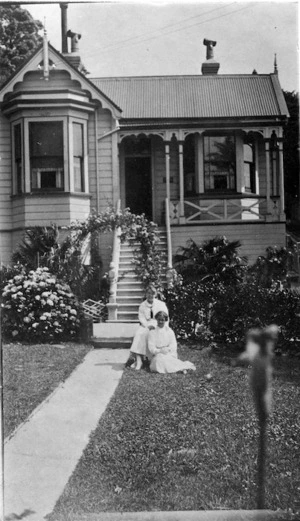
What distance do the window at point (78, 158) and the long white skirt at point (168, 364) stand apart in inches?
142

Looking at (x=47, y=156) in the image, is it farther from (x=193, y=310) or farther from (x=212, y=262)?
(x=193, y=310)

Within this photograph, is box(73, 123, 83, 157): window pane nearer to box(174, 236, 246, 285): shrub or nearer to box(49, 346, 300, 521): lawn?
box(174, 236, 246, 285): shrub

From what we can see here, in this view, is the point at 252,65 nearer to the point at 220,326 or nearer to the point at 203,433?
the point at 220,326

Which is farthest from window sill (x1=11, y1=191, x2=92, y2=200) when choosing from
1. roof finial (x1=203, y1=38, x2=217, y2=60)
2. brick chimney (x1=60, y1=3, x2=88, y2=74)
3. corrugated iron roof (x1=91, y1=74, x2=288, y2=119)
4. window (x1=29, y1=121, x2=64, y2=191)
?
roof finial (x1=203, y1=38, x2=217, y2=60)

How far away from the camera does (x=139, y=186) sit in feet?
33.6

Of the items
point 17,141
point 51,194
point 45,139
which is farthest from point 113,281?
point 45,139

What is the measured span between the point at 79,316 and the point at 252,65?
4.49 m

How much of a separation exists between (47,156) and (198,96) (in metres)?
3.36

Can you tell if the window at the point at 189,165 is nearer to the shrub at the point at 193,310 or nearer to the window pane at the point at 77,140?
the window pane at the point at 77,140

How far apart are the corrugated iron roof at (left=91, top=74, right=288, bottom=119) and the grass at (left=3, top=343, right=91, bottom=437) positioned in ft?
14.3

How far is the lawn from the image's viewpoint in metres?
4.87

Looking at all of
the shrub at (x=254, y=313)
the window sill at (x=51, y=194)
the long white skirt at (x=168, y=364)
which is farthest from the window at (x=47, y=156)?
the shrub at (x=254, y=313)

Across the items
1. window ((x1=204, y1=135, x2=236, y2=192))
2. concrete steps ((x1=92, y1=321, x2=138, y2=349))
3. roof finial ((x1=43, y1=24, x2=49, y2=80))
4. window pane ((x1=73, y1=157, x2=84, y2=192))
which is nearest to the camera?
roof finial ((x1=43, y1=24, x2=49, y2=80))

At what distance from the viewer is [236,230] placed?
8.65m
